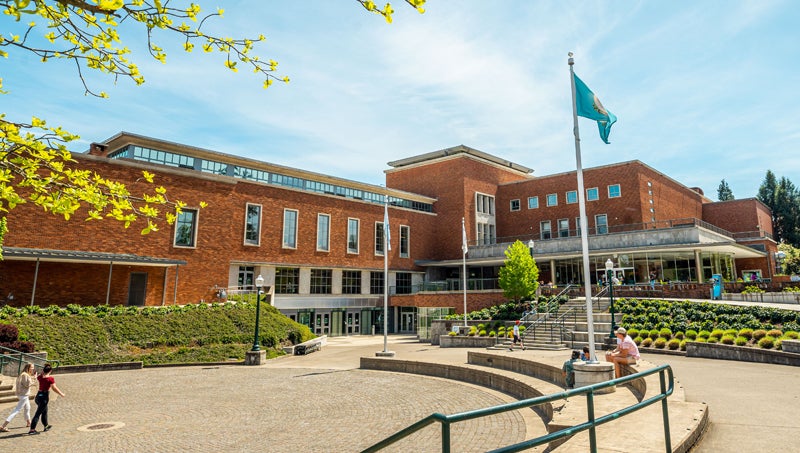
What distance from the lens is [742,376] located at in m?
13.1

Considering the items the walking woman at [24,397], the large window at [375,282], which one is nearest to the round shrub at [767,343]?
the walking woman at [24,397]

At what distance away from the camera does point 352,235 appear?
43.3 meters

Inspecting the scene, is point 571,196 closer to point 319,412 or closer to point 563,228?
point 563,228

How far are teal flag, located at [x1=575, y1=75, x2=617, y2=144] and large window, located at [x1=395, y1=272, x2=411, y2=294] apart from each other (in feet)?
116

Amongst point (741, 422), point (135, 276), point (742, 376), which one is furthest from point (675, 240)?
point (135, 276)

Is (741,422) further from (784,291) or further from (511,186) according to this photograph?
(511,186)

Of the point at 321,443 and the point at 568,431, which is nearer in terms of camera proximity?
the point at 568,431

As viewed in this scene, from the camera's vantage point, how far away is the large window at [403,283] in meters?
46.6

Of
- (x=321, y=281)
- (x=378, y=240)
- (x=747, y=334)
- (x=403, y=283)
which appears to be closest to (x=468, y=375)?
(x=747, y=334)

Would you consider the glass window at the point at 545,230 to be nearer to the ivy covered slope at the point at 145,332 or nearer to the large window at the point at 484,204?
the large window at the point at 484,204

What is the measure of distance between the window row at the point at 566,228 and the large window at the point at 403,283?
14.8 meters

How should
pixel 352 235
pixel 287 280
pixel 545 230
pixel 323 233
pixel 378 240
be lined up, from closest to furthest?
pixel 287 280, pixel 323 233, pixel 352 235, pixel 378 240, pixel 545 230

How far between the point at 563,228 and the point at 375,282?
797 inches

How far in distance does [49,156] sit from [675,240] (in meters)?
39.6
